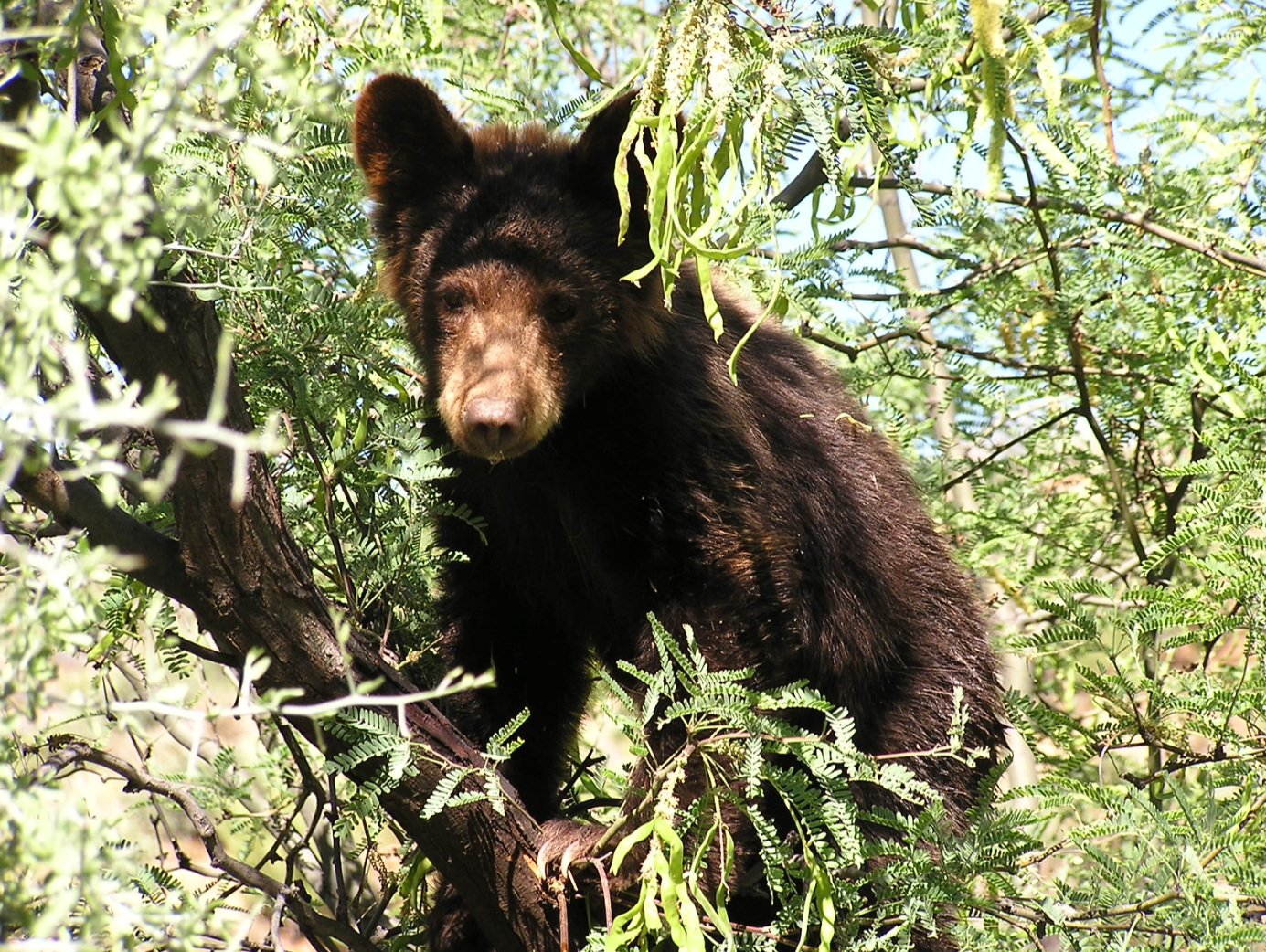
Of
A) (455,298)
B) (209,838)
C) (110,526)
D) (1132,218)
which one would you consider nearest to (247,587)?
(110,526)

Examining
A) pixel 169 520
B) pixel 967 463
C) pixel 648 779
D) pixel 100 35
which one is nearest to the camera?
pixel 100 35

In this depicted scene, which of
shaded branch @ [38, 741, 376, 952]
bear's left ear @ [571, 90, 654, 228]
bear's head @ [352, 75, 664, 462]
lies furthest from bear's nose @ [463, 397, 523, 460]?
shaded branch @ [38, 741, 376, 952]

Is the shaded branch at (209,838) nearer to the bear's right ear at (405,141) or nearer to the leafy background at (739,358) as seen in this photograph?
the leafy background at (739,358)

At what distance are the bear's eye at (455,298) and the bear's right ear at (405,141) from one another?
0.54 meters

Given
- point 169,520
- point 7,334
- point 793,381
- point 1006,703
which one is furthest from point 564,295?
point 7,334

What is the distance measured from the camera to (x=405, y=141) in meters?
5.04

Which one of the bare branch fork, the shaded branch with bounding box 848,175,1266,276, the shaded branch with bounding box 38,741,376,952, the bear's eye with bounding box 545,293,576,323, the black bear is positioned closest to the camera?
the bare branch fork

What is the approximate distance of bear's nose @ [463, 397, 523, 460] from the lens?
4.26 metres

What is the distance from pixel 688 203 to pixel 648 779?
1953 mm

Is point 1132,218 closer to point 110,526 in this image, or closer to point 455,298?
point 455,298

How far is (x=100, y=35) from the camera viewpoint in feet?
10.8

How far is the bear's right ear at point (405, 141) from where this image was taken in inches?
193

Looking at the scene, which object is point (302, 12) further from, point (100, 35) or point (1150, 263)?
point (1150, 263)

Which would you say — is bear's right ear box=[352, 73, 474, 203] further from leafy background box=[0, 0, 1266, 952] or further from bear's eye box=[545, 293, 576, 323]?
bear's eye box=[545, 293, 576, 323]
